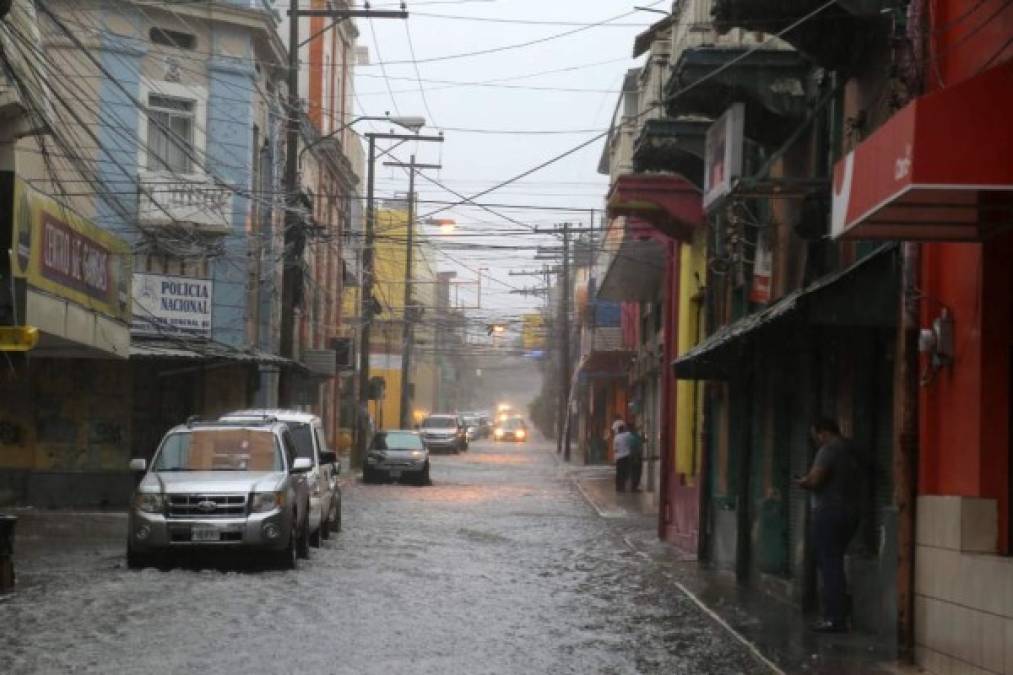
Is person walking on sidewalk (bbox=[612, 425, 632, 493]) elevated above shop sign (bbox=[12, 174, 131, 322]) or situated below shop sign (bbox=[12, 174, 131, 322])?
below

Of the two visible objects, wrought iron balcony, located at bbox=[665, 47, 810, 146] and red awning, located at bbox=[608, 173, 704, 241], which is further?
red awning, located at bbox=[608, 173, 704, 241]

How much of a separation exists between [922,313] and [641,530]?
54.2 feet

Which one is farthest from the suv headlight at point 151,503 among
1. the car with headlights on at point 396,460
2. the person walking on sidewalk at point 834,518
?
the car with headlights on at point 396,460

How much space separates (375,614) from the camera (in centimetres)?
1467

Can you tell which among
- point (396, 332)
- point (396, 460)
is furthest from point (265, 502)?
point (396, 332)

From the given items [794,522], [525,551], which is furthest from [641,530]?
[794,522]

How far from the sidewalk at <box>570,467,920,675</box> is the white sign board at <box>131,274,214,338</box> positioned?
522 inches

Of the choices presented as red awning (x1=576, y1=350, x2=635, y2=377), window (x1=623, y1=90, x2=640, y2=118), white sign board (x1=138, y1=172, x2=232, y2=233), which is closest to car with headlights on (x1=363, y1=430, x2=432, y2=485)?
window (x1=623, y1=90, x2=640, y2=118)

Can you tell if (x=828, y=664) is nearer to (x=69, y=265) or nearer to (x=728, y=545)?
(x=728, y=545)

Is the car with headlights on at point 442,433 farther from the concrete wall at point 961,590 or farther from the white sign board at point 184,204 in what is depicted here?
the concrete wall at point 961,590

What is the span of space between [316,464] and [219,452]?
3056 mm

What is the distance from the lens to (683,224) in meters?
25.8

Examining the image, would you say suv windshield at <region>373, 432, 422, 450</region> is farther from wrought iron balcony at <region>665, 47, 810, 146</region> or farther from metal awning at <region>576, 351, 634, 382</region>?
wrought iron balcony at <region>665, 47, 810, 146</region>

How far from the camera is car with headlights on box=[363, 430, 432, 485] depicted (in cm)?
4362
